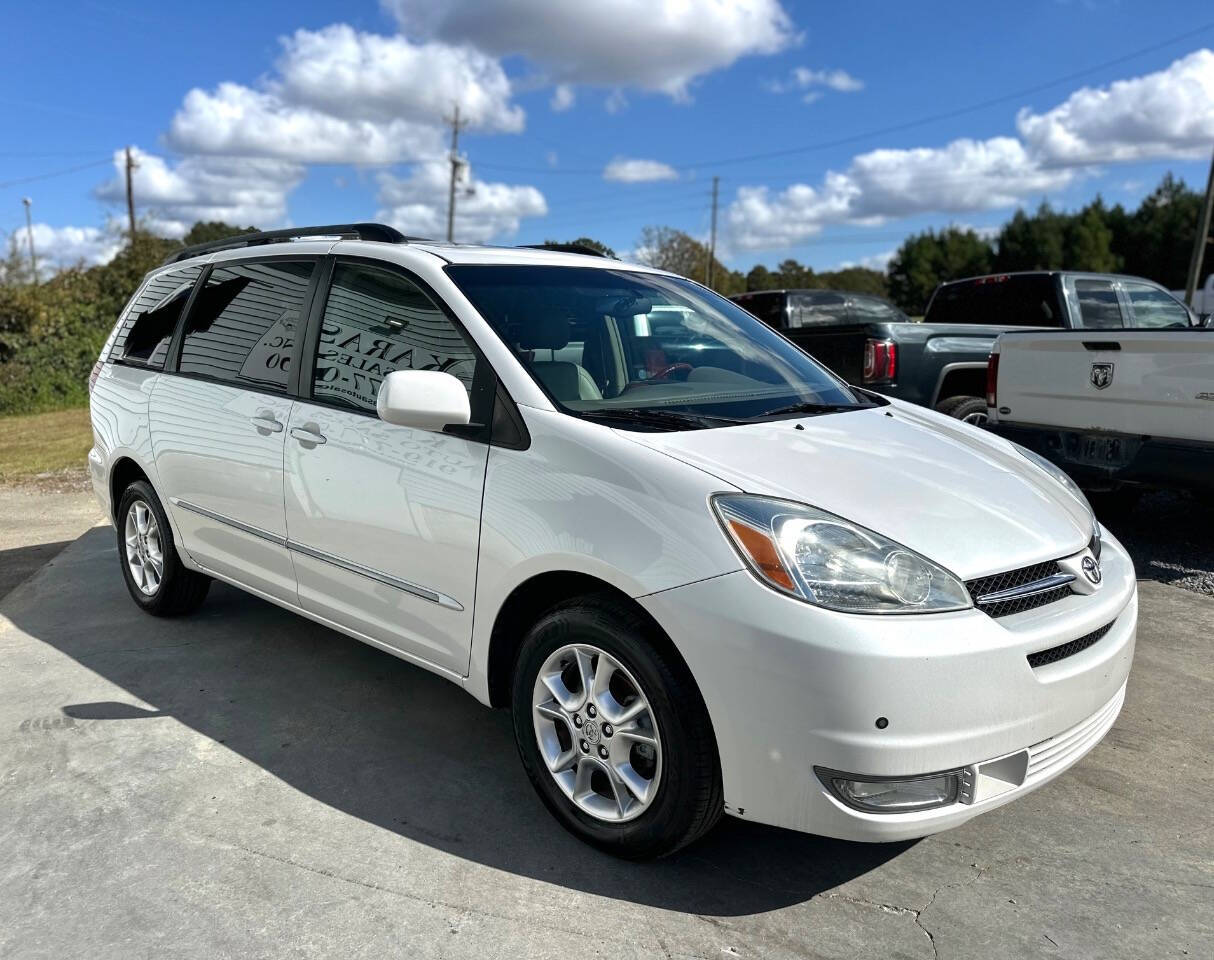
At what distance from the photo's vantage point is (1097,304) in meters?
9.52

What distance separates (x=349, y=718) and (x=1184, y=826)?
2978 millimetres

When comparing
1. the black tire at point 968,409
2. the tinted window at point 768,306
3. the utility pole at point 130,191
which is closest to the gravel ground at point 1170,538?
the black tire at point 968,409

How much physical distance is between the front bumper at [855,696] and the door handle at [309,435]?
165 cm

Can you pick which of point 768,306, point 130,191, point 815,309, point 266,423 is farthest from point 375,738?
point 130,191

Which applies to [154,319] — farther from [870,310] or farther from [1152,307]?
[870,310]

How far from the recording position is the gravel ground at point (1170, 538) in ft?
19.3

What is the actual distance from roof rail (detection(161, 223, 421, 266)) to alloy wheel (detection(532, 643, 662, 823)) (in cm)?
200

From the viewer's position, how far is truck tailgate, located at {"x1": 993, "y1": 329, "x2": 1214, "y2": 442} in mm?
5574

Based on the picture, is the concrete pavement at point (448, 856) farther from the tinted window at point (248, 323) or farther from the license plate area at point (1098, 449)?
the license plate area at point (1098, 449)

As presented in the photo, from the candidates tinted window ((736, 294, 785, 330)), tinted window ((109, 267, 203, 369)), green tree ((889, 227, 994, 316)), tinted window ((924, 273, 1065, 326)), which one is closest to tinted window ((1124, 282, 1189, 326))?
tinted window ((924, 273, 1065, 326))

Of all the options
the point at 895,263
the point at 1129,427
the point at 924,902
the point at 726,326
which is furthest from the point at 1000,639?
the point at 895,263

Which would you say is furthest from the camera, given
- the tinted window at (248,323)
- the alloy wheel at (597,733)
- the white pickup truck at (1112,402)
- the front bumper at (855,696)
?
the white pickup truck at (1112,402)

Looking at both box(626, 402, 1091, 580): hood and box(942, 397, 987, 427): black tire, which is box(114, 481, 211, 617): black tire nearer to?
box(626, 402, 1091, 580): hood

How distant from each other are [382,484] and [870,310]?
12.4m
